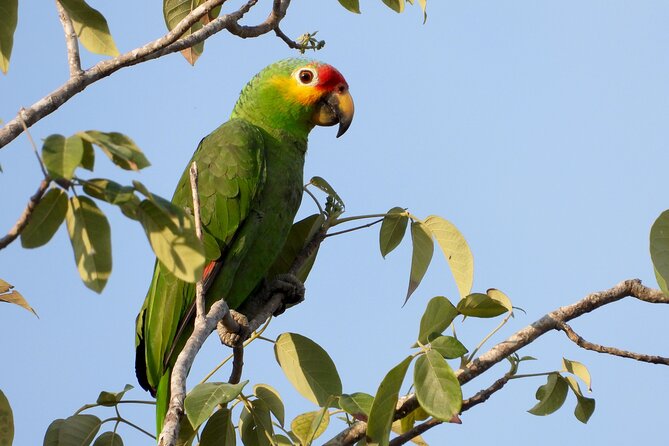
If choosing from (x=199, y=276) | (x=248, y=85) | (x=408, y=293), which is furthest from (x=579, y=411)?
(x=248, y=85)

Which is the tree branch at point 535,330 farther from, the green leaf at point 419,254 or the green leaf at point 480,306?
the green leaf at point 419,254

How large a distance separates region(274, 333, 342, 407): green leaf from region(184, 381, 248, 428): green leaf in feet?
1.86

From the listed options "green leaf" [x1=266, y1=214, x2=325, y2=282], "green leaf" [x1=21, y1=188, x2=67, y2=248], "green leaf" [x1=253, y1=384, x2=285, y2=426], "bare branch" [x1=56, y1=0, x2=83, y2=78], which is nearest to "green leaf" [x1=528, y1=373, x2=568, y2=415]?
"green leaf" [x1=253, y1=384, x2=285, y2=426]

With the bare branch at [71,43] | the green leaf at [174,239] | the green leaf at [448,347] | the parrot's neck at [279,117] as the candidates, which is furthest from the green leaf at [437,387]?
the parrot's neck at [279,117]

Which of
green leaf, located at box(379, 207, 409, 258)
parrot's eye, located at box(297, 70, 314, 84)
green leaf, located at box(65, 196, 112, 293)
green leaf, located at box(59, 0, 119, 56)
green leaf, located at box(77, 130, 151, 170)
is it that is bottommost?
green leaf, located at box(65, 196, 112, 293)

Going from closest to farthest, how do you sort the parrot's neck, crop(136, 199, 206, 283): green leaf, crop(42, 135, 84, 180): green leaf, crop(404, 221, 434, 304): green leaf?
crop(42, 135, 84, 180): green leaf → crop(136, 199, 206, 283): green leaf → crop(404, 221, 434, 304): green leaf → the parrot's neck

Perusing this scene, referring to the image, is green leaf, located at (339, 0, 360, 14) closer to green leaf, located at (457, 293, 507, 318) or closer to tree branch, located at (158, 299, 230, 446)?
green leaf, located at (457, 293, 507, 318)

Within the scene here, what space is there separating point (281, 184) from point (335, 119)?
60 centimetres

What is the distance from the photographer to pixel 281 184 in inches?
126

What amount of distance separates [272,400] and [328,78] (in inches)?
74.5

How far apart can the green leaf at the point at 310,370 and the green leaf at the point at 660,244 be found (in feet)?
3.23

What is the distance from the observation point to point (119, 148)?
1216 millimetres

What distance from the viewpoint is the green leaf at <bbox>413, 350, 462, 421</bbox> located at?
5.50 feet

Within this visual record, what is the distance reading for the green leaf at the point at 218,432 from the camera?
80.4 inches
